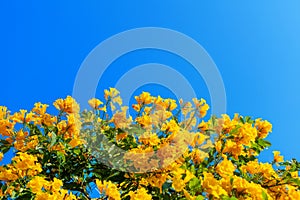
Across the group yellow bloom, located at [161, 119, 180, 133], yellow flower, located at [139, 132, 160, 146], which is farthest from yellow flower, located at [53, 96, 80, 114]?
yellow bloom, located at [161, 119, 180, 133]

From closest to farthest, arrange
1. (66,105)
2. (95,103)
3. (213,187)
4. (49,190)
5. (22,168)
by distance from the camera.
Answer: (213,187), (49,190), (22,168), (66,105), (95,103)

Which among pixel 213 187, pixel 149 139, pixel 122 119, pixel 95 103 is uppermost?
pixel 95 103

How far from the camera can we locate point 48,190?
2641mm

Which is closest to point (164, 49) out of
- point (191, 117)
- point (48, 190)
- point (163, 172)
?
point (191, 117)

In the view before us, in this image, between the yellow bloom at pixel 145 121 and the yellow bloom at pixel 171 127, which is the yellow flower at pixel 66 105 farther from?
the yellow bloom at pixel 171 127

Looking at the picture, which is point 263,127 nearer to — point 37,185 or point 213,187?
point 213,187

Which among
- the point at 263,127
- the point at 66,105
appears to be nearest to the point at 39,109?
the point at 66,105

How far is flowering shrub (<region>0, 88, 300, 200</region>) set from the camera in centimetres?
302

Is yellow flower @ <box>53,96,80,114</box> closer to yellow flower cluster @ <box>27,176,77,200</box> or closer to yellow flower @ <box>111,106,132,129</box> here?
yellow flower @ <box>111,106,132,129</box>

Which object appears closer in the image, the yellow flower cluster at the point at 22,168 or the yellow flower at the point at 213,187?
the yellow flower at the point at 213,187

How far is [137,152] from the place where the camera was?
3.38 meters

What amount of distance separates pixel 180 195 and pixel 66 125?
1341 mm

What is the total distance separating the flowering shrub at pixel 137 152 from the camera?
9.89 feet

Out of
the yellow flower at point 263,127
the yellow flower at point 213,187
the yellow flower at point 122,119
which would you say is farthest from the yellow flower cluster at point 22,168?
the yellow flower at point 263,127
